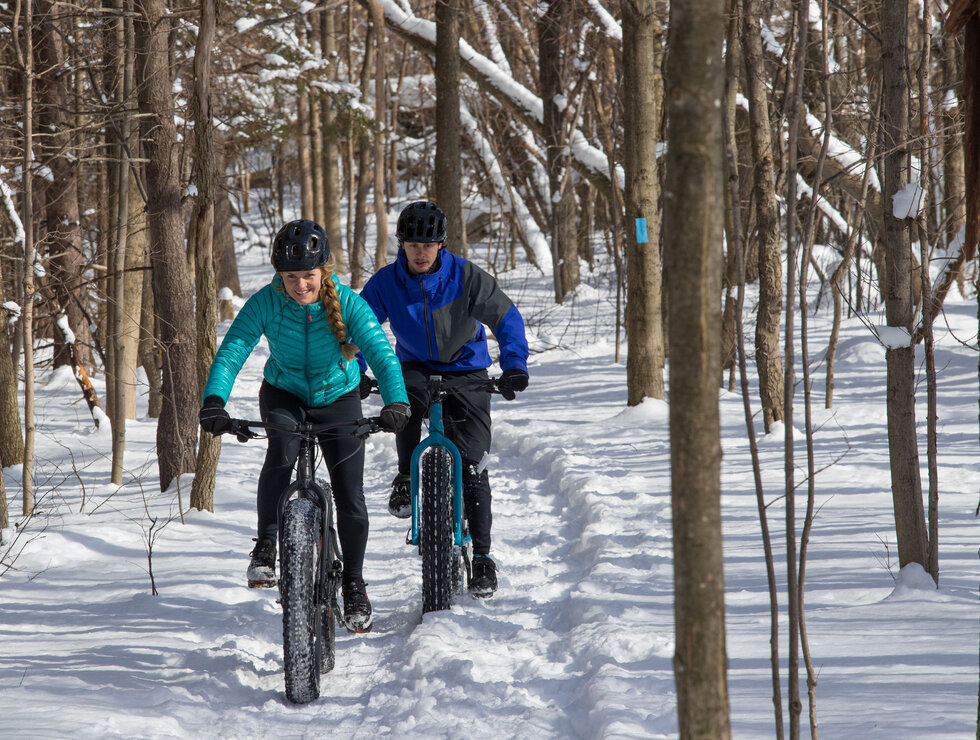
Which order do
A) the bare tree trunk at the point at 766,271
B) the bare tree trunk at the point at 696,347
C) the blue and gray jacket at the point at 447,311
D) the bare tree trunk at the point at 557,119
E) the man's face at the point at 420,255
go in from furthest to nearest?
the bare tree trunk at the point at 557,119, the bare tree trunk at the point at 766,271, the blue and gray jacket at the point at 447,311, the man's face at the point at 420,255, the bare tree trunk at the point at 696,347

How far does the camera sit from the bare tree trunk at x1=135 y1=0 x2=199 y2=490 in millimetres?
7852

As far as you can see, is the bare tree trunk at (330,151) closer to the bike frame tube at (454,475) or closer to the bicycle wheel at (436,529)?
the bike frame tube at (454,475)

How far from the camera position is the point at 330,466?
14.6 ft

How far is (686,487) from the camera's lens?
173 centimetres

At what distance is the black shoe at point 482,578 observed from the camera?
5.03 m

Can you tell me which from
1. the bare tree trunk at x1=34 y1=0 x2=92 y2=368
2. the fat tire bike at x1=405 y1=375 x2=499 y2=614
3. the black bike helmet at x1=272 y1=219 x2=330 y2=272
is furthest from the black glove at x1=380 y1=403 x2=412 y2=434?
the bare tree trunk at x1=34 y1=0 x2=92 y2=368

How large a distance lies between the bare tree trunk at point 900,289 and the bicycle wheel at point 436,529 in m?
2.25

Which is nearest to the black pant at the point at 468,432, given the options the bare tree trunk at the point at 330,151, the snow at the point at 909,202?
the snow at the point at 909,202

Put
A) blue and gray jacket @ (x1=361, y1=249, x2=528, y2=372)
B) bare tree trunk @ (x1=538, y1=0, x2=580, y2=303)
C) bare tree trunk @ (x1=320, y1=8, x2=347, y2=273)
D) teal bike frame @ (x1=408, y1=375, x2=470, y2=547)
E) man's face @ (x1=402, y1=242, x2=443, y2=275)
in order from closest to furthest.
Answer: teal bike frame @ (x1=408, y1=375, x2=470, y2=547), man's face @ (x1=402, y1=242, x2=443, y2=275), blue and gray jacket @ (x1=361, y1=249, x2=528, y2=372), bare tree trunk @ (x1=538, y1=0, x2=580, y2=303), bare tree trunk @ (x1=320, y1=8, x2=347, y2=273)

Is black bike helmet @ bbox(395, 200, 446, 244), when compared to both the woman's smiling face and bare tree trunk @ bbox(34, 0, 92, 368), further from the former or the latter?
bare tree trunk @ bbox(34, 0, 92, 368)

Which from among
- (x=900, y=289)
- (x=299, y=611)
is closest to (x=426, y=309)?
(x=299, y=611)

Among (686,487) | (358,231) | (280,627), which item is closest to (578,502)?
(280,627)

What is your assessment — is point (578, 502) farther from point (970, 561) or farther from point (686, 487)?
point (686, 487)

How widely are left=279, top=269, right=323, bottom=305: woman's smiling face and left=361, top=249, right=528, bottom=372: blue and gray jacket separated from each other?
0.85 meters
